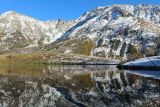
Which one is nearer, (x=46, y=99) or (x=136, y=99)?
(x=136, y=99)

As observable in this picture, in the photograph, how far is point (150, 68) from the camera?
649ft

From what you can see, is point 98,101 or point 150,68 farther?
point 150,68

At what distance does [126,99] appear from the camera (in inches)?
2383

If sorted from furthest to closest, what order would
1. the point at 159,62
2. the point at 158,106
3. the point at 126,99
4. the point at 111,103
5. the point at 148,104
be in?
the point at 159,62 < the point at 126,99 < the point at 111,103 < the point at 148,104 < the point at 158,106

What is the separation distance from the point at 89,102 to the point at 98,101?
1.60 metres

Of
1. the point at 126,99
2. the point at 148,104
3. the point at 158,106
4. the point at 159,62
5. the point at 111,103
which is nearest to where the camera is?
the point at 158,106

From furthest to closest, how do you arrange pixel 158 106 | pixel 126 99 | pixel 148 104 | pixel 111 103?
pixel 126 99
pixel 111 103
pixel 148 104
pixel 158 106

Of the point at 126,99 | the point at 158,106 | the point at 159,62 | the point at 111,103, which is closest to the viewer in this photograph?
the point at 158,106

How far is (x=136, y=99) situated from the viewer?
5975cm

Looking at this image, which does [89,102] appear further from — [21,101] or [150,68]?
[150,68]

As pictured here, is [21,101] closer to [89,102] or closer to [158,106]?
[89,102]

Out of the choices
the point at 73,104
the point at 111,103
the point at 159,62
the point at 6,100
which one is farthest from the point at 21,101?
the point at 159,62

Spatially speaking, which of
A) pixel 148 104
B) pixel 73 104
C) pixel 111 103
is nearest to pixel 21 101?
pixel 73 104

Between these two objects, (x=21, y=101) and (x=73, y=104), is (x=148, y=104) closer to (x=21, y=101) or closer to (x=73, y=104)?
(x=73, y=104)
